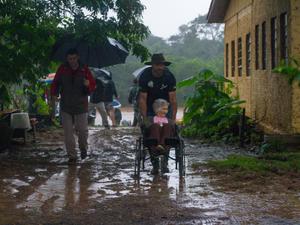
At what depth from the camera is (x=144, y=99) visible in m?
10.2

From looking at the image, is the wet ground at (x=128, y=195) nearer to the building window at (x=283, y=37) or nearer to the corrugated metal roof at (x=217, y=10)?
the building window at (x=283, y=37)

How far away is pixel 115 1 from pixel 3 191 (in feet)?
15.1

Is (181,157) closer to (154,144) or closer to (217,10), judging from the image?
(154,144)

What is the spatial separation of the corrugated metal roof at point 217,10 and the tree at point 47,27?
11307 mm

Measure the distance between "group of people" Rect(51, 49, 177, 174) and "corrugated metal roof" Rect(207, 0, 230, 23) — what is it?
13.3m

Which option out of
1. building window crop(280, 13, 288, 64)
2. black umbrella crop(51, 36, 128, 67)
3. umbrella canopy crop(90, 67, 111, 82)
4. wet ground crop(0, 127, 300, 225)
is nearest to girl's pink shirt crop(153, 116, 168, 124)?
wet ground crop(0, 127, 300, 225)

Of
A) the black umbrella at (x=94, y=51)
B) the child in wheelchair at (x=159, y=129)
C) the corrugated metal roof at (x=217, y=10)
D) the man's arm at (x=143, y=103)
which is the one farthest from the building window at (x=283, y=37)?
the corrugated metal roof at (x=217, y=10)

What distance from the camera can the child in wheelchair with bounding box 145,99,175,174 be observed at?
973cm

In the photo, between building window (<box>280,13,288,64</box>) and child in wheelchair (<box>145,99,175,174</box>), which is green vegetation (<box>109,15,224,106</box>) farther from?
child in wheelchair (<box>145,99,175,174</box>)

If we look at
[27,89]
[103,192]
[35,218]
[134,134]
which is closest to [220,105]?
[134,134]

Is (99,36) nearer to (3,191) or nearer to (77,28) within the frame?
(77,28)

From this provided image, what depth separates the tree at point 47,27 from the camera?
470 inches

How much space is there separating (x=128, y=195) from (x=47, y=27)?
18.2 ft

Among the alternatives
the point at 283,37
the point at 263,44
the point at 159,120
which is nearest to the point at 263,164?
the point at 159,120
